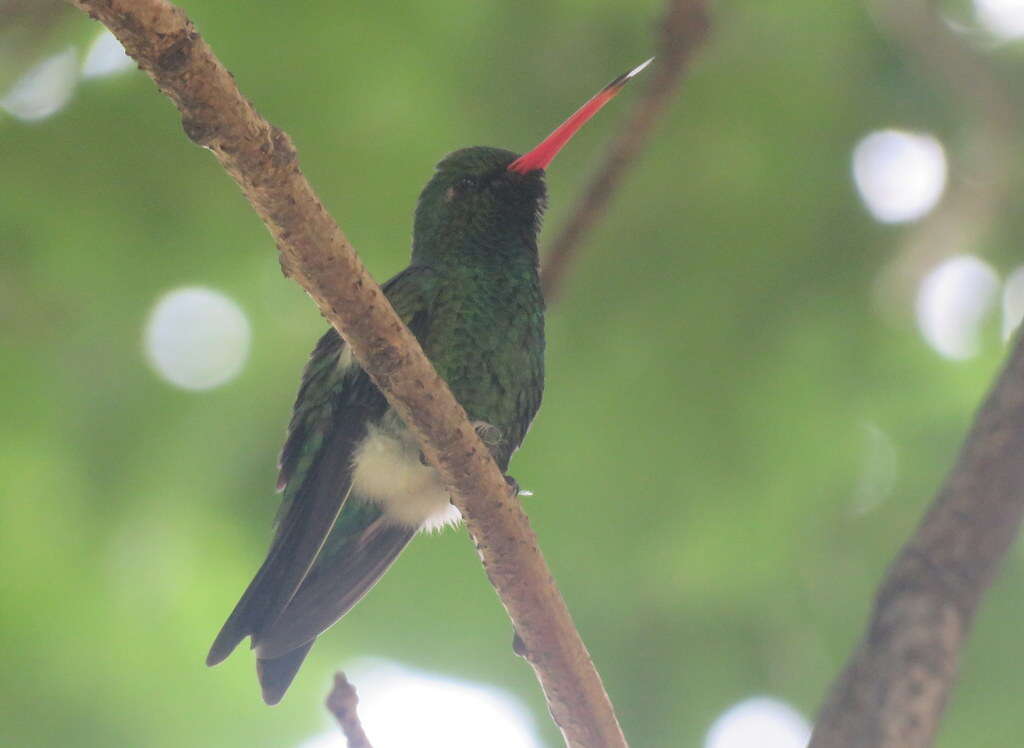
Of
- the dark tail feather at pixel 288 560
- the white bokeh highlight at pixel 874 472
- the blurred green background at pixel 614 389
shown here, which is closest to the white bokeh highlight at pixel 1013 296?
the blurred green background at pixel 614 389

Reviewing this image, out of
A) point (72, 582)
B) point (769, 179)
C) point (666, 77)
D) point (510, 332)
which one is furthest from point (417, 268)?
point (72, 582)

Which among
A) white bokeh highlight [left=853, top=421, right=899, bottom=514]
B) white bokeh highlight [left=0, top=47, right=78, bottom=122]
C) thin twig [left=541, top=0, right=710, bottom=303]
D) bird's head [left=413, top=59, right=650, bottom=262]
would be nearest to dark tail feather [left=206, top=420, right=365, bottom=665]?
bird's head [left=413, top=59, right=650, bottom=262]

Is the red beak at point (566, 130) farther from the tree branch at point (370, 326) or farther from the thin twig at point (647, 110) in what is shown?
the tree branch at point (370, 326)

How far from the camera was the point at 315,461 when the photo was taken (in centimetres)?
342

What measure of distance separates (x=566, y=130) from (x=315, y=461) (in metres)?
1.25

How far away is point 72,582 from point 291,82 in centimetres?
205

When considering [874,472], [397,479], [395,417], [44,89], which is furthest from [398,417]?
[874,472]

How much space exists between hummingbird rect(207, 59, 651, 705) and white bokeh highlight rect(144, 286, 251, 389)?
1.06 meters

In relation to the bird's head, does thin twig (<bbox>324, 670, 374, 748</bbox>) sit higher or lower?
lower

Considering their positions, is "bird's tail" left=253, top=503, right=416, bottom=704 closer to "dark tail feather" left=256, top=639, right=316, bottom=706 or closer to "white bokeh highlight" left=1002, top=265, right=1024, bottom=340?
"dark tail feather" left=256, top=639, right=316, bottom=706

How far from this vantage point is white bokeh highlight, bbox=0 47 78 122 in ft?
15.1

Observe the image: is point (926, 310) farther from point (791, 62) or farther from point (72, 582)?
point (72, 582)

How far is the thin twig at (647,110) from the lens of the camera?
3.90 metres

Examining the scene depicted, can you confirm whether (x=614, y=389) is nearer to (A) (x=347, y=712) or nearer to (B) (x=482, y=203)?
(B) (x=482, y=203)
